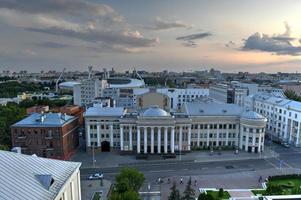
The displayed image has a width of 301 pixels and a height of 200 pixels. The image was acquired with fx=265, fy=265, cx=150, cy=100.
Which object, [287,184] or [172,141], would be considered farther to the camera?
[172,141]

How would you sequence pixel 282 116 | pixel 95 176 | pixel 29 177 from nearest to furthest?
pixel 29 177, pixel 95 176, pixel 282 116

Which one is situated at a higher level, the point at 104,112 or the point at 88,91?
the point at 88,91

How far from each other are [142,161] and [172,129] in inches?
484

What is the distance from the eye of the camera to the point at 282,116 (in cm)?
9006

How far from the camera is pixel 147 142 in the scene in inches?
2940

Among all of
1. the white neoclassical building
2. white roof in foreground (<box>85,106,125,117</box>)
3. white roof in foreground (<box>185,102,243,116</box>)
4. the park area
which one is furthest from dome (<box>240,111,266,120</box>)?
white roof in foreground (<box>85,106,125,117</box>)

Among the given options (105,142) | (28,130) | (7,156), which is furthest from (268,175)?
(28,130)

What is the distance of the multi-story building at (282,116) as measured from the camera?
275 ft

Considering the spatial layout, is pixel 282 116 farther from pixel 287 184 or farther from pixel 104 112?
pixel 104 112

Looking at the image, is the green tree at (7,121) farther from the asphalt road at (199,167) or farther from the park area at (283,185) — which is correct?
the park area at (283,185)

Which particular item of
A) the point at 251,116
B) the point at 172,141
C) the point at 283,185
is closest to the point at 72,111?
the point at 172,141

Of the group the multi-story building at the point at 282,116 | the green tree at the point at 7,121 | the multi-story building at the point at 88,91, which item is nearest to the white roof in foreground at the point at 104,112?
the green tree at the point at 7,121

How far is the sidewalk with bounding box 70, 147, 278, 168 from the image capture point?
67938 millimetres

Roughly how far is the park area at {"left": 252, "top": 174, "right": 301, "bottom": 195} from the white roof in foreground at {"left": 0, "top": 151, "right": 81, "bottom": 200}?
3558 centimetres
